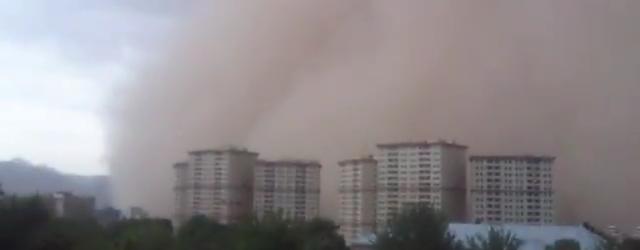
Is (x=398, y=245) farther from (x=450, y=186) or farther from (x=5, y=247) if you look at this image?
(x=450, y=186)

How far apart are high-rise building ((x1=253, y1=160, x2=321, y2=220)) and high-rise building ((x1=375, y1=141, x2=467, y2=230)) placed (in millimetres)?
2335

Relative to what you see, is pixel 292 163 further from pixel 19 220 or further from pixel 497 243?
pixel 497 243

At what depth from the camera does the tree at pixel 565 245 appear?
29.9ft

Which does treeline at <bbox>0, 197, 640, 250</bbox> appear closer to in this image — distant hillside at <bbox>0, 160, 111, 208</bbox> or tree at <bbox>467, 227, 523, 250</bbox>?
tree at <bbox>467, 227, 523, 250</bbox>

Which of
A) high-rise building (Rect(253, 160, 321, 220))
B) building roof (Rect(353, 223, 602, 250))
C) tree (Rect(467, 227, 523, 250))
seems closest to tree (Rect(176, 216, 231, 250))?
building roof (Rect(353, 223, 602, 250))

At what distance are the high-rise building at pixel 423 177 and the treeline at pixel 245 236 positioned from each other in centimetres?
314

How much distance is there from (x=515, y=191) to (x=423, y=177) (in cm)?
146

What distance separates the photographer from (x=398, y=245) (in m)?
8.12

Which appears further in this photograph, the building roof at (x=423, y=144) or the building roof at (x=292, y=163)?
the building roof at (x=292, y=163)

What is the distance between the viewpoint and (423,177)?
46.1 ft

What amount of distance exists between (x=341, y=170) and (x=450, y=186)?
7.34 ft

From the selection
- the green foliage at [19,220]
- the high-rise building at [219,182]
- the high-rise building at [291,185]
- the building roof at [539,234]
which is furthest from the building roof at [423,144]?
the green foliage at [19,220]

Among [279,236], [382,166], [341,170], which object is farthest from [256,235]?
[341,170]

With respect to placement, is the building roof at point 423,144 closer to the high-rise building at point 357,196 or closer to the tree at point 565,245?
the high-rise building at point 357,196
